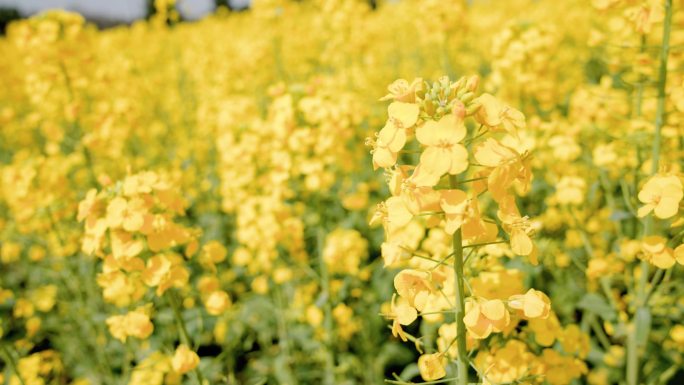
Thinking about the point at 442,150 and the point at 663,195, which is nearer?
the point at 442,150

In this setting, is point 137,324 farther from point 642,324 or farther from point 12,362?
point 642,324

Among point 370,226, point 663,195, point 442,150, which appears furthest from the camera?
point 370,226

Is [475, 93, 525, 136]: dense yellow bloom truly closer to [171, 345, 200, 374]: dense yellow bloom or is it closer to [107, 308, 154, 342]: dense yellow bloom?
[171, 345, 200, 374]: dense yellow bloom

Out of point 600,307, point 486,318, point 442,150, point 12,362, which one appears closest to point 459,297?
point 486,318

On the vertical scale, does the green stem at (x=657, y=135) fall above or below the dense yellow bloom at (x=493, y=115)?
below

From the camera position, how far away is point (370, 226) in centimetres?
249

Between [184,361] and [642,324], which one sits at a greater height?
[184,361]

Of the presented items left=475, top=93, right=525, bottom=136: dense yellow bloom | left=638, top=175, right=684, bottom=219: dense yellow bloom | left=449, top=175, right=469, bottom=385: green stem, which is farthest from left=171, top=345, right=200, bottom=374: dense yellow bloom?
left=638, top=175, right=684, bottom=219: dense yellow bloom

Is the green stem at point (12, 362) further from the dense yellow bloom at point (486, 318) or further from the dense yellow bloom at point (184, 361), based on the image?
the dense yellow bloom at point (486, 318)

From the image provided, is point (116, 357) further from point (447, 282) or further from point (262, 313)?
point (447, 282)

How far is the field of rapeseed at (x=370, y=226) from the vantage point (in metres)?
1.37

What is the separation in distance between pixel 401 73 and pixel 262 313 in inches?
209

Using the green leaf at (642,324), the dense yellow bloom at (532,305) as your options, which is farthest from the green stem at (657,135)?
the dense yellow bloom at (532,305)

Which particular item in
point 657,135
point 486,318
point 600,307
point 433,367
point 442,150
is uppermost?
point 442,150
